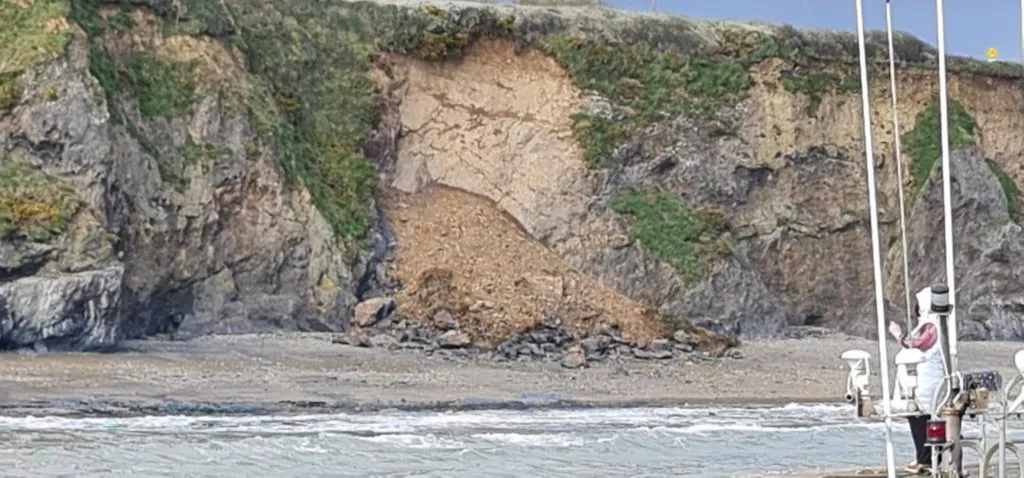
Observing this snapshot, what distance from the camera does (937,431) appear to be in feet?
28.3

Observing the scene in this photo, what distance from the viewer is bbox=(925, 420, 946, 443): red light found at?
8.58 m

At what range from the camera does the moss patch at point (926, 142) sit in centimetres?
3625

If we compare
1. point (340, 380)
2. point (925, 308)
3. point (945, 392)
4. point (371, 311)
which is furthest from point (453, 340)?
point (945, 392)

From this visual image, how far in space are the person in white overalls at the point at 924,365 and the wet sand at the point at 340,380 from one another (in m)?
12.0

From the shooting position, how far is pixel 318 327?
28094 mm

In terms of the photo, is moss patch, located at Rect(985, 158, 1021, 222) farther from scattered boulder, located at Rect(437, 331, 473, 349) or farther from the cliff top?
scattered boulder, located at Rect(437, 331, 473, 349)

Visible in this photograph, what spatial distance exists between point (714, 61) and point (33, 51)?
1598cm

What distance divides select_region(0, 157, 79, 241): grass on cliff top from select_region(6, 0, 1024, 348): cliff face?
0.04m

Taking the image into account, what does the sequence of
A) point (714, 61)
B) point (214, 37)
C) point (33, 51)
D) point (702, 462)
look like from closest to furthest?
point (702, 462), point (33, 51), point (214, 37), point (714, 61)

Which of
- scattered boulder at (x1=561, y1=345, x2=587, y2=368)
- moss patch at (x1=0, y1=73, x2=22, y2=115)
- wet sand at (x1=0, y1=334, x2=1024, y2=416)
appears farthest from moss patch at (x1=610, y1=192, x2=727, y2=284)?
moss patch at (x1=0, y1=73, x2=22, y2=115)

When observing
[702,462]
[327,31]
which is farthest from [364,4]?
[702,462]

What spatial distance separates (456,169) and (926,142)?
11.3 metres

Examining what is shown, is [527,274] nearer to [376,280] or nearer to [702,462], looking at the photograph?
[376,280]

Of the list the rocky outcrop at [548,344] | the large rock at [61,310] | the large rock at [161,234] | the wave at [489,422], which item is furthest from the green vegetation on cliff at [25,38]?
the wave at [489,422]
